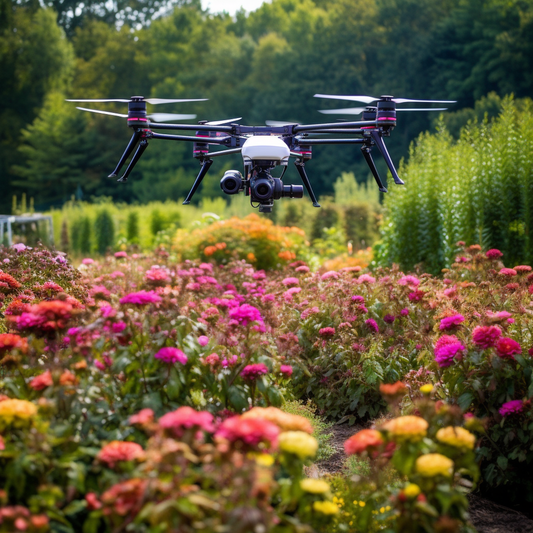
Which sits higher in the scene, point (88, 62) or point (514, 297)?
point (88, 62)

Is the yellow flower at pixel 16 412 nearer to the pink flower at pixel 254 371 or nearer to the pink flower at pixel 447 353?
the pink flower at pixel 254 371

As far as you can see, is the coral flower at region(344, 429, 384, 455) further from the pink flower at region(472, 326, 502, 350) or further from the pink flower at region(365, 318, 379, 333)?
the pink flower at region(365, 318, 379, 333)

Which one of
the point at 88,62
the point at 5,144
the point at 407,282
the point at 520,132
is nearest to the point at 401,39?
the point at 88,62

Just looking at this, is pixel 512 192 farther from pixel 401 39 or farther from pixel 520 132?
pixel 401 39

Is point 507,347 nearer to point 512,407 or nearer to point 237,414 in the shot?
point 512,407

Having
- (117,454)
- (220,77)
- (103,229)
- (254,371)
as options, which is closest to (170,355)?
(254,371)

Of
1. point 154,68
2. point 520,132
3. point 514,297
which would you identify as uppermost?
point 154,68
